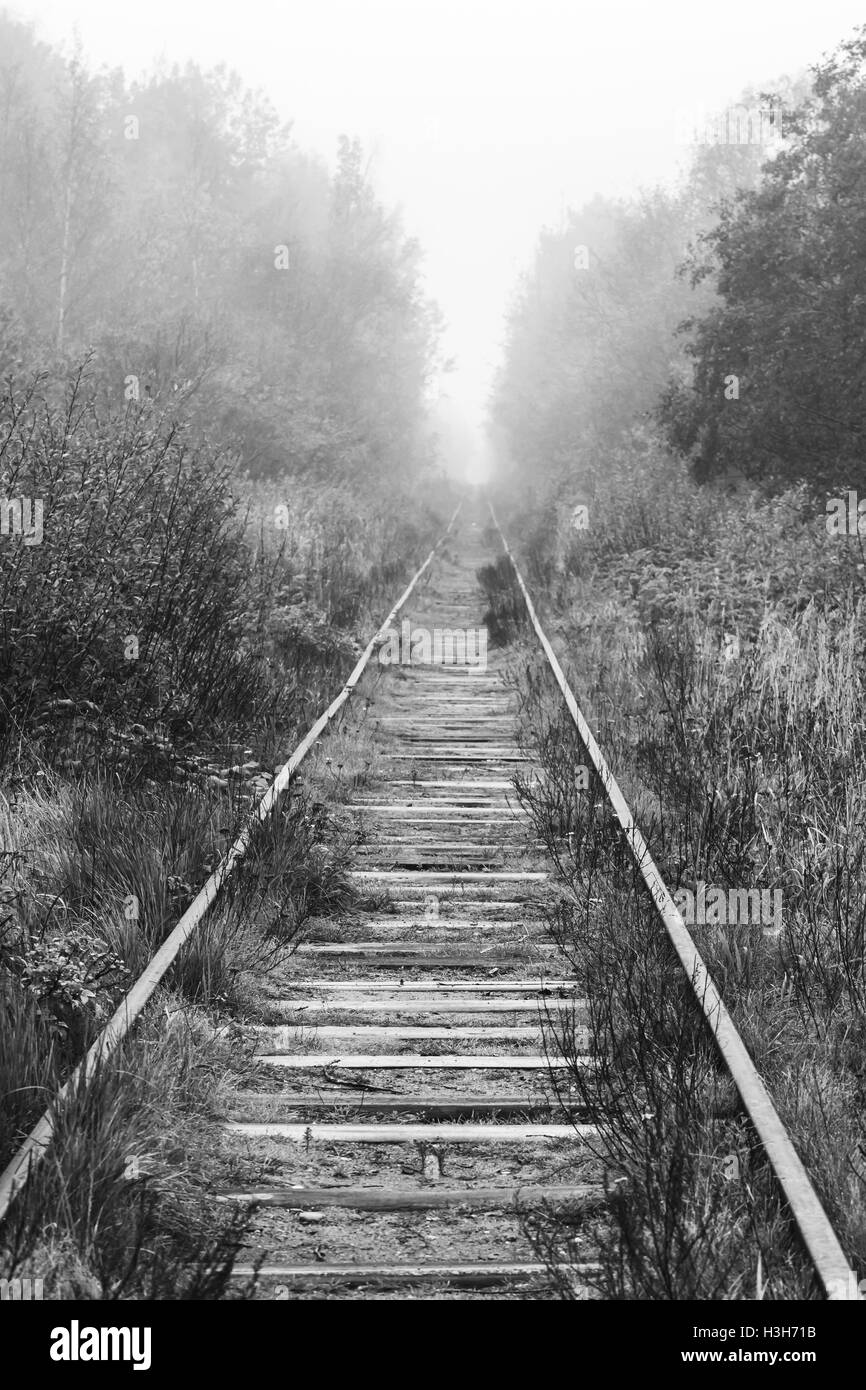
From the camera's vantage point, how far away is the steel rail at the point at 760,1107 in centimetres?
249

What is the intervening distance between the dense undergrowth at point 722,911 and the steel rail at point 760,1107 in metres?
0.07

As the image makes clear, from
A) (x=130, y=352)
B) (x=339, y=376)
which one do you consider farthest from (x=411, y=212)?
(x=130, y=352)

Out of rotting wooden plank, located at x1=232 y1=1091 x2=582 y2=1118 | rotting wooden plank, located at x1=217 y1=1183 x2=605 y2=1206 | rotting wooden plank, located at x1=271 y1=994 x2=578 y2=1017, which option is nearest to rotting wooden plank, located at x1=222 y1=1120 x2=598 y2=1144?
rotting wooden plank, located at x1=232 y1=1091 x2=582 y2=1118

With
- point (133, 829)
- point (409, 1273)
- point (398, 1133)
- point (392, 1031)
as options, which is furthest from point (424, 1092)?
point (133, 829)

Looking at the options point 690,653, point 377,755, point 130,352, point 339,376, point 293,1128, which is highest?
point 339,376

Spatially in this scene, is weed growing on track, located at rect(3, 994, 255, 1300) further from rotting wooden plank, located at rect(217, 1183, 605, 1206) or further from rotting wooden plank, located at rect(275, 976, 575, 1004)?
rotting wooden plank, located at rect(275, 976, 575, 1004)

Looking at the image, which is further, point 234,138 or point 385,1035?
point 234,138

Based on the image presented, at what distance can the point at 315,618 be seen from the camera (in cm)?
1213

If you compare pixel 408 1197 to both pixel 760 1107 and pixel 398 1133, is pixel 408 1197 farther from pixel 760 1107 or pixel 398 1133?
pixel 760 1107

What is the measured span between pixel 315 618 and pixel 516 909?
692 cm

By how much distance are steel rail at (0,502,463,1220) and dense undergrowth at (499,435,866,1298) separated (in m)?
1.18
